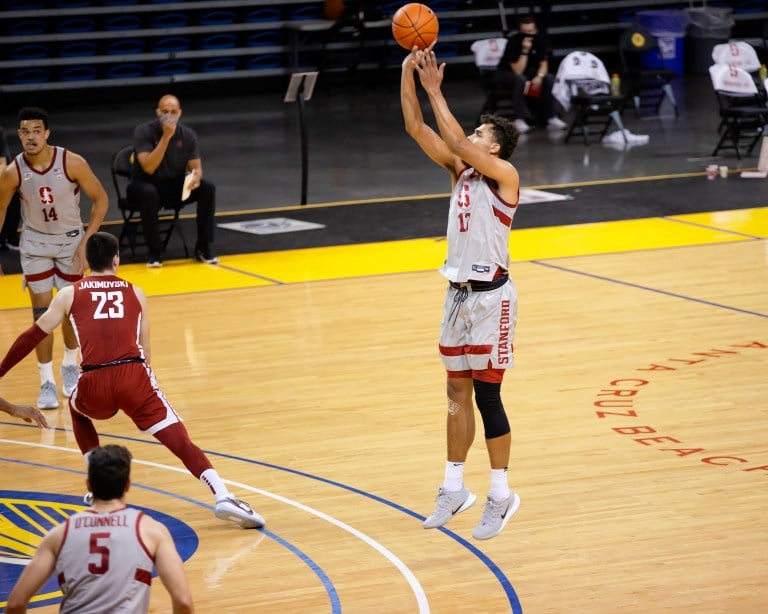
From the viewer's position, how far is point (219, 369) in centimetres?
891

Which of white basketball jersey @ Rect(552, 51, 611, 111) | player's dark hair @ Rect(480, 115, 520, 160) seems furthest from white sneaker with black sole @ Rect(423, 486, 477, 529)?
white basketball jersey @ Rect(552, 51, 611, 111)

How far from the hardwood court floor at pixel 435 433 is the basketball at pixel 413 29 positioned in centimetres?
219

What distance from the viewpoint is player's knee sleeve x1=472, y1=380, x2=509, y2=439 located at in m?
5.95

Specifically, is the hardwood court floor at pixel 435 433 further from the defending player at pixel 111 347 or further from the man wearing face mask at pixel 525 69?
the man wearing face mask at pixel 525 69

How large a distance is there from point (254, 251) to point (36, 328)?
264 inches

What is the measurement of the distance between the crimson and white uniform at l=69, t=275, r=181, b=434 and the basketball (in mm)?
1707

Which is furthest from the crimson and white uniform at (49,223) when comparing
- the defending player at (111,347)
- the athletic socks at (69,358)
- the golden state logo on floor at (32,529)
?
the defending player at (111,347)

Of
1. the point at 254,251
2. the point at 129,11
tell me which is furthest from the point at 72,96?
the point at 254,251

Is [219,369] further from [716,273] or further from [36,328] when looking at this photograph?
[716,273]

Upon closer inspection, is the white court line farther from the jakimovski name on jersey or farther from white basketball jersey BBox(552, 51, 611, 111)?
white basketball jersey BBox(552, 51, 611, 111)

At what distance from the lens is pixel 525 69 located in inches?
733

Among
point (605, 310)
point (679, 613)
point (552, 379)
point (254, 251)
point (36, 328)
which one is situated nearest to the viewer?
point (679, 613)

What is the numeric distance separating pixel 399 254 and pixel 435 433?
4.70m

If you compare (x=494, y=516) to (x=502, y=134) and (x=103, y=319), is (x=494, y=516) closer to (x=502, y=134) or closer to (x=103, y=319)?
(x=502, y=134)
